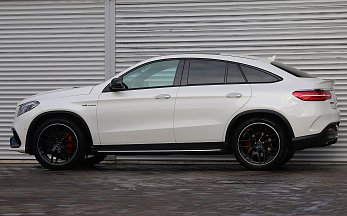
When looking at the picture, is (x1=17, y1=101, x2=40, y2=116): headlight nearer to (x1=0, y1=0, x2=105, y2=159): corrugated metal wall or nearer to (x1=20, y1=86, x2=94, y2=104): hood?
(x1=20, y1=86, x2=94, y2=104): hood

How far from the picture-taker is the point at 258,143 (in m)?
8.73

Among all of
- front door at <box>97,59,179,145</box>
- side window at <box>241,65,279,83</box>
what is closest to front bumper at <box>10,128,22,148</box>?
front door at <box>97,59,179,145</box>

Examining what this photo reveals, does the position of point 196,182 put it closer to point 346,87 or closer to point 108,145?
point 108,145

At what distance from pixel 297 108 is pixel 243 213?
357 cm

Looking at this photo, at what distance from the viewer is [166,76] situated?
30.3 feet

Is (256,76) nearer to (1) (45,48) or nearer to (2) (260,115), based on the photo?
(2) (260,115)

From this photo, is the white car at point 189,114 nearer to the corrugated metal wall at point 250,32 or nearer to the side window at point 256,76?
the side window at point 256,76

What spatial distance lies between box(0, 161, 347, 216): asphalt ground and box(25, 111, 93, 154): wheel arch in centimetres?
47

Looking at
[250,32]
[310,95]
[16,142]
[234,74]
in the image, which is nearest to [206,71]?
[234,74]

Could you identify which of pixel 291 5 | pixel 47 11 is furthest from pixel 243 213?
pixel 47 11

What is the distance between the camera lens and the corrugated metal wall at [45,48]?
39.6ft

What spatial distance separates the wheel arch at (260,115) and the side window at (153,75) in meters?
1.17

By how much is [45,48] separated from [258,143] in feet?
18.1

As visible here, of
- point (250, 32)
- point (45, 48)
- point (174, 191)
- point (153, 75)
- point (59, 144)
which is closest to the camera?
point (174, 191)
